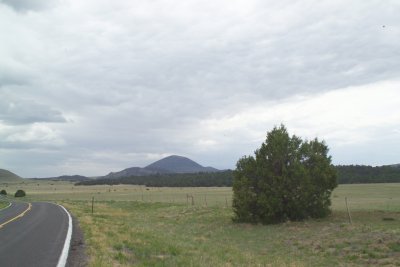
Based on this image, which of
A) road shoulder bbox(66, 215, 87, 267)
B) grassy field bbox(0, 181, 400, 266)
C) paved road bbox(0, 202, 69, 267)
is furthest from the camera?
grassy field bbox(0, 181, 400, 266)

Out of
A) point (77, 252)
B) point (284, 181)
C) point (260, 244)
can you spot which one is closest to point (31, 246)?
→ point (77, 252)

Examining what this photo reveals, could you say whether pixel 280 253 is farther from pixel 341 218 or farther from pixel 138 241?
pixel 341 218

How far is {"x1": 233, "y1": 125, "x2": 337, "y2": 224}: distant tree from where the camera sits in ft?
97.3

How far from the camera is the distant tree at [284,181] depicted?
29.7m

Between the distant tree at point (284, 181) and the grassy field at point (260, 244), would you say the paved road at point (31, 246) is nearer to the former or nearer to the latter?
the grassy field at point (260, 244)

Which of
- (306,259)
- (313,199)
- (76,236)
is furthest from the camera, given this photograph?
(313,199)

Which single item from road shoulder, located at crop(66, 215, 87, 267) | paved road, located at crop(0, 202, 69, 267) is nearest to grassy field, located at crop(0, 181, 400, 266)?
road shoulder, located at crop(66, 215, 87, 267)

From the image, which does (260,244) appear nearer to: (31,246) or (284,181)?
(284,181)

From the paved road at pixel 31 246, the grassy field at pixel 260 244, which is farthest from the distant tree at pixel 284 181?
the paved road at pixel 31 246

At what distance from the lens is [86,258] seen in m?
12.8

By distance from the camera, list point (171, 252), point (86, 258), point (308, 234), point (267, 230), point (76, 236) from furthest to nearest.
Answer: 1. point (267, 230)
2. point (308, 234)
3. point (76, 236)
4. point (171, 252)
5. point (86, 258)

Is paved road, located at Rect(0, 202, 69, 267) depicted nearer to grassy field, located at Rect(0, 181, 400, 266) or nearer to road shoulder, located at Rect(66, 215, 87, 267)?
road shoulder, located at Rect(66, 215, 87, 267)

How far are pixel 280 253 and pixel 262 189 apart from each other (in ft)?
37.9

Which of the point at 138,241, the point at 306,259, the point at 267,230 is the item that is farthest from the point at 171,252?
the point at 267,230
